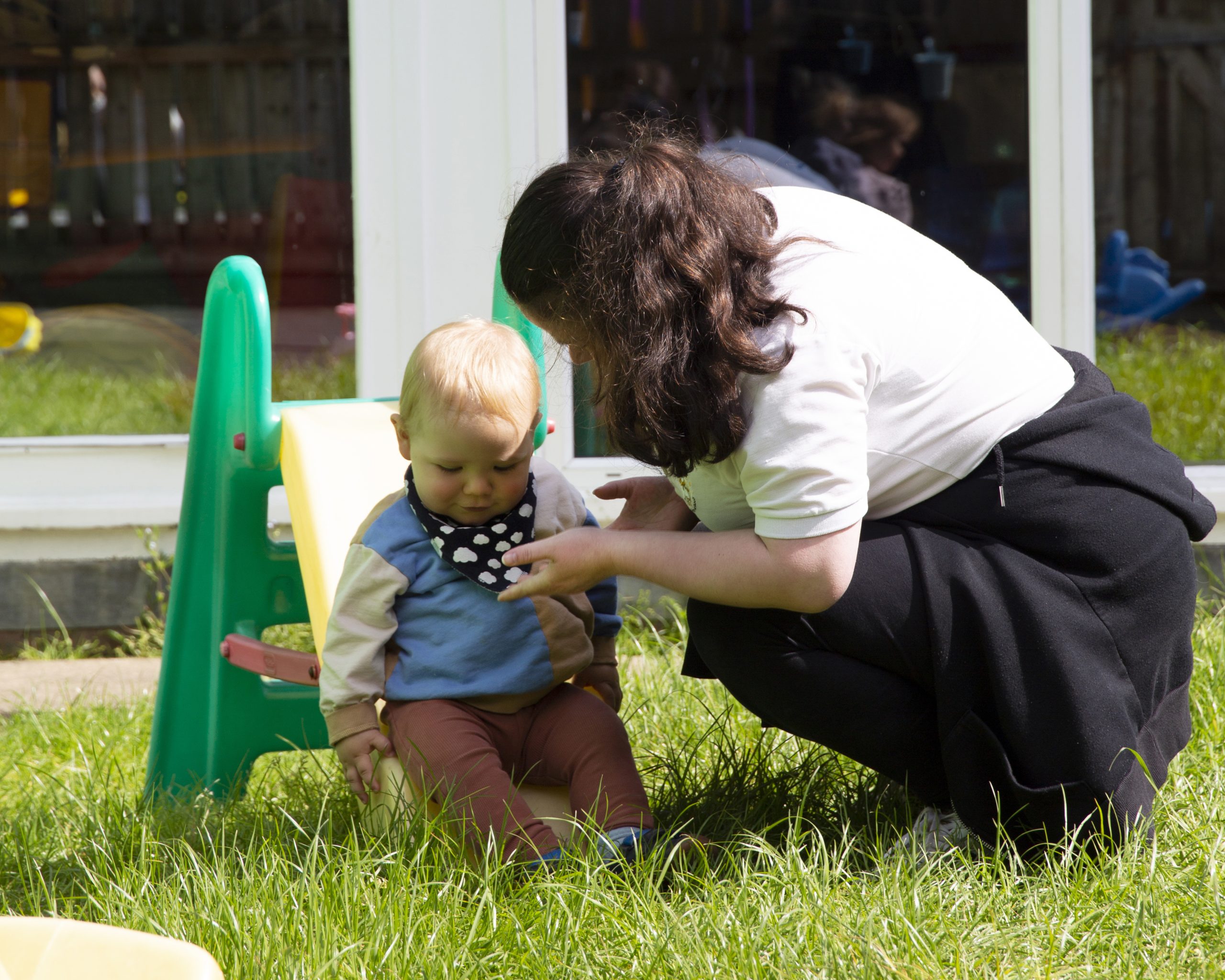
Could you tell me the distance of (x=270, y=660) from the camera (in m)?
2.05

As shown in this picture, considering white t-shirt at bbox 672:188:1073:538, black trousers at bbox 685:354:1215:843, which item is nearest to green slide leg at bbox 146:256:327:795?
white t-shirt at bbox 672:188:1073:538

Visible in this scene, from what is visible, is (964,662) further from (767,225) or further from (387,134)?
(387,134)

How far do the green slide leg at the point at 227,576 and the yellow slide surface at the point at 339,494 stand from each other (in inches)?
3.0

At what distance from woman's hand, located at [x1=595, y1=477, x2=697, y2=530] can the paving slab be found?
4.53 feet

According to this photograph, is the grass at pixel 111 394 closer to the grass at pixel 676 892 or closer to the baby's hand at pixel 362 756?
the grass at pixel 676 892

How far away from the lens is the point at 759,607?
1.65 m

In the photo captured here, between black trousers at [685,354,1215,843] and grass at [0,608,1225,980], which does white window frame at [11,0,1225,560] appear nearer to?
grass at [0,608,1225,980]

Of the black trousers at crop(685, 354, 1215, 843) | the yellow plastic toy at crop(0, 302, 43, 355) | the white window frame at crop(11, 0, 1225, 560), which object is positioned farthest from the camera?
the yellow plastic toy at crop(0, 302, 43, 355)

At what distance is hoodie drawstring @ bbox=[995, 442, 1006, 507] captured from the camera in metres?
1.64

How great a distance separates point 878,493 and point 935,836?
1.61 feet

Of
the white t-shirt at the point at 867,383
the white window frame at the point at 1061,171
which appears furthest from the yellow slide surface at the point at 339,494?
the white window frame at the point at 1061,171

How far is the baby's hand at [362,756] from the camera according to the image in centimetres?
182

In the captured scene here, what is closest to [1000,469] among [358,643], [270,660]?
[358,643]

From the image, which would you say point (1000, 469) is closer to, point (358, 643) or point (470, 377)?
point (470, 377)
